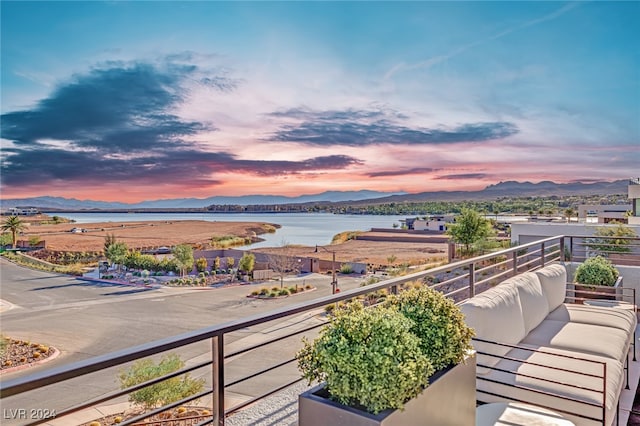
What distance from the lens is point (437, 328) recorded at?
144 cm

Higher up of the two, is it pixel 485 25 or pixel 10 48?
pixel 10 48

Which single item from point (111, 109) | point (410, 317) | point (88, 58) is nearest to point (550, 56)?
point (410, 317)

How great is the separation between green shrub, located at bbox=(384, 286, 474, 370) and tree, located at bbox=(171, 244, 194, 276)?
3692 centimetres

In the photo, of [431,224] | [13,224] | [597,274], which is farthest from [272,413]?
[431,224]

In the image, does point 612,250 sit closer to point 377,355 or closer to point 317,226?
point 377,355

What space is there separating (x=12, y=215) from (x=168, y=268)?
17.2 meters

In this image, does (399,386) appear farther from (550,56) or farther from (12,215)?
(12,215)

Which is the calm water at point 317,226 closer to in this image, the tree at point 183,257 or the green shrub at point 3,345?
the tree at point 183,257

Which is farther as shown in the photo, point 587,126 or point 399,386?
point 587,126

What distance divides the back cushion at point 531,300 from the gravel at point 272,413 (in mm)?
1757

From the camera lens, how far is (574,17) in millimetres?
6902

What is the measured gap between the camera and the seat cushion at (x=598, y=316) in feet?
10.8

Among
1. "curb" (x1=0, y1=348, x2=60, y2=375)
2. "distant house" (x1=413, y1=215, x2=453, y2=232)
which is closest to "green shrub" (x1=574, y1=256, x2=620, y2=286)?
"curb" (x1=0, y1=348, x2=60, y2=375)

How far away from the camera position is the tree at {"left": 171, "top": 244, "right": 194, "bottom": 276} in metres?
36.6
